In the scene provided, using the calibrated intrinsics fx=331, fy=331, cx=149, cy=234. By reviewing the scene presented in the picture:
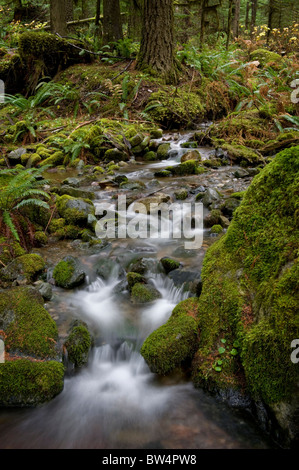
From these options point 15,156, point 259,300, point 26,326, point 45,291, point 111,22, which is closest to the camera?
point 259,300

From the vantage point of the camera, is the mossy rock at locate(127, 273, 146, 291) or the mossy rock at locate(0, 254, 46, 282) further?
the mossy rock at locate(127, 273, 146, 291)

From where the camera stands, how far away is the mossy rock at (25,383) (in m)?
2.56

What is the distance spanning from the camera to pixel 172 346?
2723 millimetres

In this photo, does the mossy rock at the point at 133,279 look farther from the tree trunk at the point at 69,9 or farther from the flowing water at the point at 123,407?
the tree trunk at the point at 69,9

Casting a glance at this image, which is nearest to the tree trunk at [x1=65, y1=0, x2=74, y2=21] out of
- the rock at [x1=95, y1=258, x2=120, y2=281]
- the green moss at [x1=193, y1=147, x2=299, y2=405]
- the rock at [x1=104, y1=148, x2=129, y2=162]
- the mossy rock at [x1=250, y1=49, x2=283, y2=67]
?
the mossy rock at [x1=250, y1=49, x2=283, y2=67]

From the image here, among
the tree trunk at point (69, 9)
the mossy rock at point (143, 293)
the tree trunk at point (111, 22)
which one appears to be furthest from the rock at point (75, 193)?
the tree trunk at point (69, 9)

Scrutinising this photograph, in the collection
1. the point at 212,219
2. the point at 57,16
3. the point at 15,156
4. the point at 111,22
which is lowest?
the point at 212,219

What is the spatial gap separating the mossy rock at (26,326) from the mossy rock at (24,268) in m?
0.66

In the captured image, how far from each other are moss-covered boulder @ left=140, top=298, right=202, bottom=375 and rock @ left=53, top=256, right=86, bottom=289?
1502 mm

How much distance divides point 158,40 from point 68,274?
31.9 feet

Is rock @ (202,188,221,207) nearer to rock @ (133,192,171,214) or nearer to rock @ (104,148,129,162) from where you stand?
rock @ (133,192,171,214)

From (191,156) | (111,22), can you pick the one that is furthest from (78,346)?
(111,22)

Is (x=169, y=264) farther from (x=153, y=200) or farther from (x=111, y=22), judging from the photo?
(x=111, y=22)

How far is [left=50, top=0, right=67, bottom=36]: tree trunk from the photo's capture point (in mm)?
14016
